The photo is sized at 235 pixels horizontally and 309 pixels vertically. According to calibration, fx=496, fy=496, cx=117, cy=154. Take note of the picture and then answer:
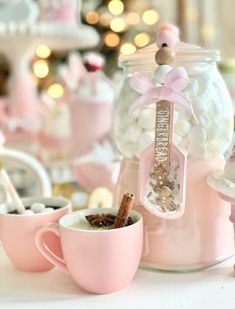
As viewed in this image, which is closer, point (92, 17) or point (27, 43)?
point (27, 43)

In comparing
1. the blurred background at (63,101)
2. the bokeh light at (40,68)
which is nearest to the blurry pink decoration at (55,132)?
the blurred background at (63,101)

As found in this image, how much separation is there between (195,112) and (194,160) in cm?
6

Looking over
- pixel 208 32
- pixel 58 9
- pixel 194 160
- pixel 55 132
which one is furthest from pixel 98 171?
pixel 208 32

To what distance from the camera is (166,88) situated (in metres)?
0.59

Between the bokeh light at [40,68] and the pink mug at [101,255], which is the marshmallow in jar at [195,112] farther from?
the bokeh light at [40,68]

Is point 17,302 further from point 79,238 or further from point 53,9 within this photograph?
point 53,9

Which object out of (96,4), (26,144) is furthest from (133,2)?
(26,144)

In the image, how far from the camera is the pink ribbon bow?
22.9 inches

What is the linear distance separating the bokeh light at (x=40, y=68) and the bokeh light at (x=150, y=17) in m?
0.60

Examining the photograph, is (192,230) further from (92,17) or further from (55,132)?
(92,17)

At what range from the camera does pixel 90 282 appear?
58 centimetres

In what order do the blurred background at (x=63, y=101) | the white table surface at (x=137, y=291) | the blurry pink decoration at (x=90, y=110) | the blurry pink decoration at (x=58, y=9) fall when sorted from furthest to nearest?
the blurry pink decoration at (x=58, y=9) → the blurry pink decoration at (x=90, y=110) → the blurred background at (x=63, y=101) → the white table surface at (x=137, y=291)

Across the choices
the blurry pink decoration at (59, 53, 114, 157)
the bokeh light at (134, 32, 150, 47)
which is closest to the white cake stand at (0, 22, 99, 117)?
the blurry pink decoration at (59, 53, 114, 157)

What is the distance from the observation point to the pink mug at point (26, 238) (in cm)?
64
